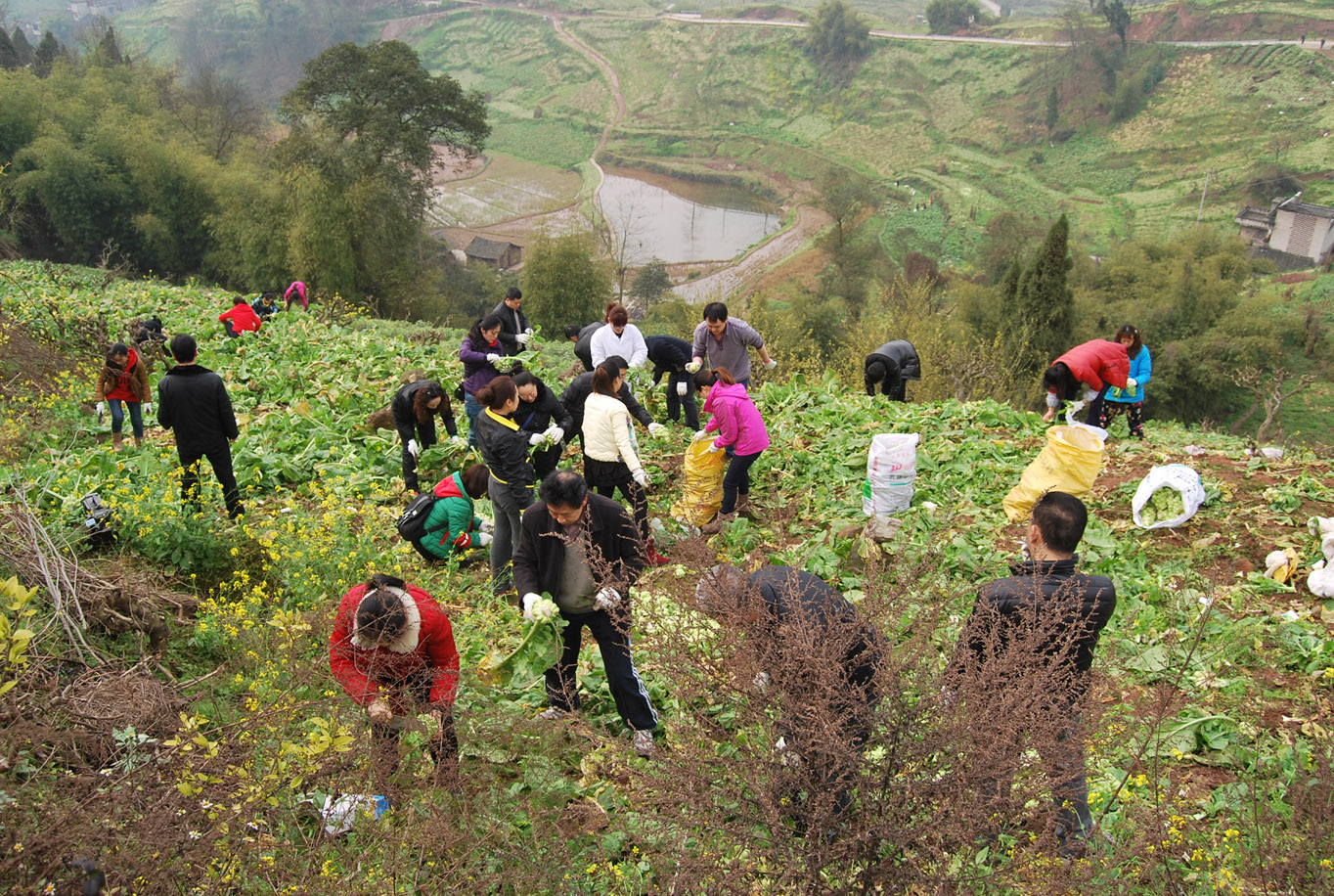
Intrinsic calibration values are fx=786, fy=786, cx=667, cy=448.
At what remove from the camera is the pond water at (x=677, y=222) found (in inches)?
2110

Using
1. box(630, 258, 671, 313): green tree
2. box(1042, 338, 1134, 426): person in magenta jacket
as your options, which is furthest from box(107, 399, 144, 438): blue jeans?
box(630, 258, 671, 313): green tree

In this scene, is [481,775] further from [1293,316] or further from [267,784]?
[1293,316]

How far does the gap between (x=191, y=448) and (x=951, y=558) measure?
5229 millimetres

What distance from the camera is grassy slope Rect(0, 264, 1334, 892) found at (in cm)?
293

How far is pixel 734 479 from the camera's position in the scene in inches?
219

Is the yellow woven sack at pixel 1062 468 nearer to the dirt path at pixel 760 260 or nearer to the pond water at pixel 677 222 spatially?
the dirt path at pixel 760 260

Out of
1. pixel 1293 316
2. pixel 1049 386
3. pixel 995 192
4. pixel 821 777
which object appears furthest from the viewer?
pixel 995 192

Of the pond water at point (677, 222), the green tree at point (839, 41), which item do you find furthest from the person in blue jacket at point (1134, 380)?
the green tree at point (839, 41)

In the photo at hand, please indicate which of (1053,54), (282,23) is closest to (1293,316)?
(1053,54)

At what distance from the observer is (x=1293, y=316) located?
1204 inches

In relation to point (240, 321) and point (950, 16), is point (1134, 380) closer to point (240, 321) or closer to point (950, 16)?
point (240, 321)

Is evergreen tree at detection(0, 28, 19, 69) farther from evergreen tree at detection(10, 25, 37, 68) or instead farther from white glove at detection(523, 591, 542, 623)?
white glove at detection(523, 591, 542, 623)

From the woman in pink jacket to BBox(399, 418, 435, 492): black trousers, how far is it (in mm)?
2257

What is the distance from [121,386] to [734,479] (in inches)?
212
